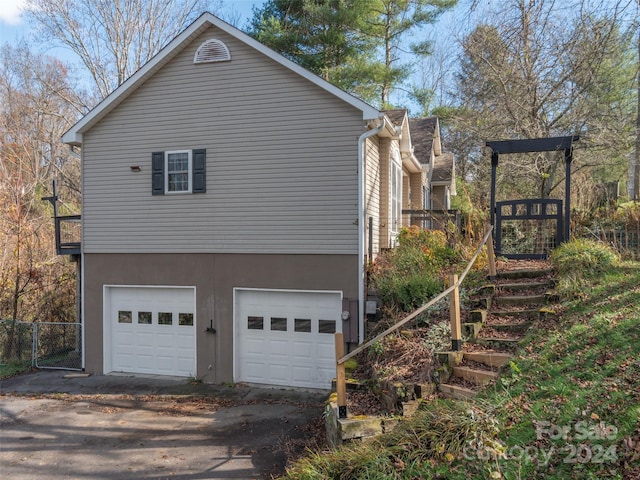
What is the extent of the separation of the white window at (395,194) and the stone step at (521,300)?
5543mm

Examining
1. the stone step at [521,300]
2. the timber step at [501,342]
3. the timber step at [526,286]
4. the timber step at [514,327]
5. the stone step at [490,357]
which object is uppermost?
the timber step at [526,286]

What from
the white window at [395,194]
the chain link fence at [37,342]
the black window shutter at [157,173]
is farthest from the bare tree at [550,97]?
the chain link fence at [37,342]

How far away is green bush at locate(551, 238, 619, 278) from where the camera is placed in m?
7.63

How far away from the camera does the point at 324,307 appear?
10.5 m

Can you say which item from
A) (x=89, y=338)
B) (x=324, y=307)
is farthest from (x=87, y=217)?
(x=324, y=307)

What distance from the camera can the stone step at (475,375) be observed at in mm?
5227

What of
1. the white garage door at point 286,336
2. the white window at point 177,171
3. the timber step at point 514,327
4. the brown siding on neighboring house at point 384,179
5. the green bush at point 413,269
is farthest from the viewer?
the brown siding on neighboring house at point 384,179

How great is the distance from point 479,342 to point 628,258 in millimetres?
5127

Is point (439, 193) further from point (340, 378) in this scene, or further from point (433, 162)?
point (340, 378)

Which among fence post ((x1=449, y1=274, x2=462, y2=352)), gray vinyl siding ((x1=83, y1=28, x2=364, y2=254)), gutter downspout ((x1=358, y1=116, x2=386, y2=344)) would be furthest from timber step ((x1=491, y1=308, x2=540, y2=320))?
gray vinyl siding ((x1=83, y1=28, x2=364, y2=254))

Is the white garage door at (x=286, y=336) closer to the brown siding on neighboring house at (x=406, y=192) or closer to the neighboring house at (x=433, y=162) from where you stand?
the brown siding on neighboring house at (x=406, y=192)

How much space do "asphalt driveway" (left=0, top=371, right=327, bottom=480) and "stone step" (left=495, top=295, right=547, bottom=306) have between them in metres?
3.63

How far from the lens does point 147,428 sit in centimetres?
794

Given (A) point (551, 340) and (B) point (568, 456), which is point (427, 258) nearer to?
(A) point (551, 340)
